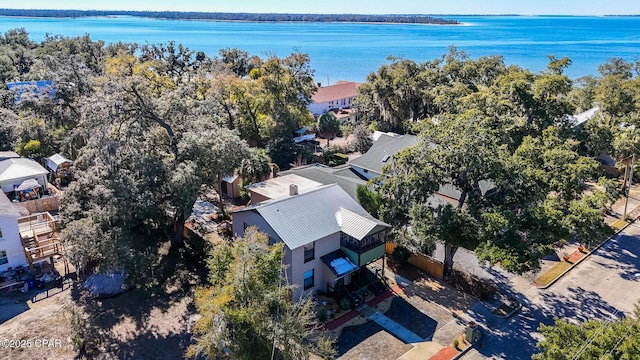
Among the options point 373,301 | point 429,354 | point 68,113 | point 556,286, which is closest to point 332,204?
point 373,301

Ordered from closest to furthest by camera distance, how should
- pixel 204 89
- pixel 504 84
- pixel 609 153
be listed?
pixel 504 84 < pixel 609 153 < pixel 204 89

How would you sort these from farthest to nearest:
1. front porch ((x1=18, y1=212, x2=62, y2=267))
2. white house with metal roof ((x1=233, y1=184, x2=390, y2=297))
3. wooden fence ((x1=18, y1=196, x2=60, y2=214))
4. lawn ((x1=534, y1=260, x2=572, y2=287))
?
wooden fence ((x1=18, y1=196, x2=60, y2=214))
lawn ((x1=534, y1=260, x2=572, y2=287))
front porch ((x1=18, y1=212, x2=62, y2=267))
white house with metal roof ((x1=233, y1=184, x2=390, y2=297))

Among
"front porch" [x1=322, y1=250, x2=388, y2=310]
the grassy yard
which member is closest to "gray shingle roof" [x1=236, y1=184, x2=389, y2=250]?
"front porch" [x1=322, y1=250, x2=388, y2=310]

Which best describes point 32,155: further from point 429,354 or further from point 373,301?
point 429,354

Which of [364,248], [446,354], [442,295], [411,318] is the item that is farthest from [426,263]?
[446,354]

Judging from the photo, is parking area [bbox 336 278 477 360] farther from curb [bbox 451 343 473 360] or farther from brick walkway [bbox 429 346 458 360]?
curb [bbox 451 343 473 360]

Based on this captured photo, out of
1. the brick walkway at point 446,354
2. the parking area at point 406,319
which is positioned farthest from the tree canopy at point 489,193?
the brick walkway at point 446,354

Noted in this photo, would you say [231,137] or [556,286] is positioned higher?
[231,137]
